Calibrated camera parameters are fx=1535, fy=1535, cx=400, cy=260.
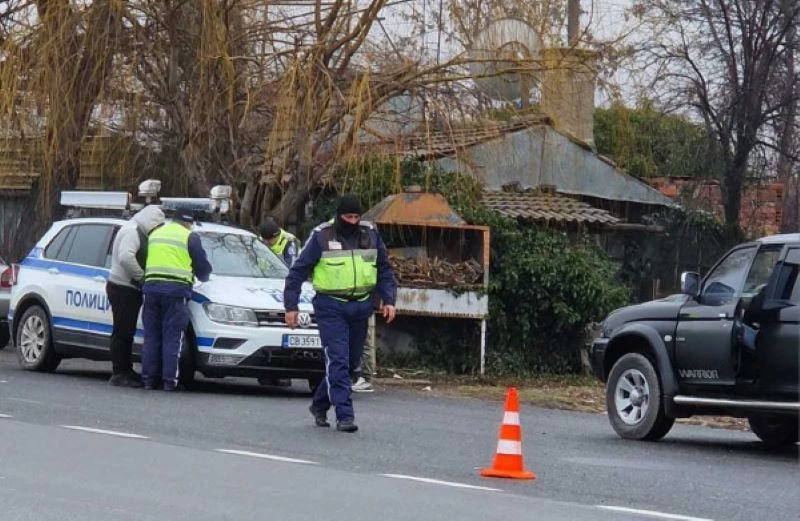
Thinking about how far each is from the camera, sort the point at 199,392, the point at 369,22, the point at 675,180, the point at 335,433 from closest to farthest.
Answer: the point at 335,433 → the point at 199,392 → the point at 369,22 → the point at 675,180

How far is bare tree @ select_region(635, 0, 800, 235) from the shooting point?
27609mm

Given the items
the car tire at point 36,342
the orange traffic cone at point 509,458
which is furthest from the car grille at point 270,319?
the orange traffic cone at point 509,458

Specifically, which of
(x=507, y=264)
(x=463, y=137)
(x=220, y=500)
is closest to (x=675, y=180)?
(x=507, y=264)

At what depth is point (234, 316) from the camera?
1505 centimetres

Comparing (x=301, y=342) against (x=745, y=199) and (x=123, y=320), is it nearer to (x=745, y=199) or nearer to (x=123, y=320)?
(x=123, y=320)

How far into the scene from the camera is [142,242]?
51.7 feet

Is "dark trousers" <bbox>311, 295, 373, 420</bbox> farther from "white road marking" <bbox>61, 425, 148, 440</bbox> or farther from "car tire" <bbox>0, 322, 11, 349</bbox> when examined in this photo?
"car tire" <bbox>0, 322, 11, 349</bbox>

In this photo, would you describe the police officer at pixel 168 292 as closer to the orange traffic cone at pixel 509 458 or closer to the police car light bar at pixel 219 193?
the police car light bar at pixel 219 193

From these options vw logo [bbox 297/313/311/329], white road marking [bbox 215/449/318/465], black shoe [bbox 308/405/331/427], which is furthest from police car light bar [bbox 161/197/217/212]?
white road marking [bbox 215/449/318/465]

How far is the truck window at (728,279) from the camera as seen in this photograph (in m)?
12.0

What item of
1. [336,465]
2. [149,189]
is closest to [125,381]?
[149,189]

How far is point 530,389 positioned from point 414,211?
3173 mm

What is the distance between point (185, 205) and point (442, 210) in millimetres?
6320

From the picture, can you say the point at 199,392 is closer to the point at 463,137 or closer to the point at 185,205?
the point at 185,205
